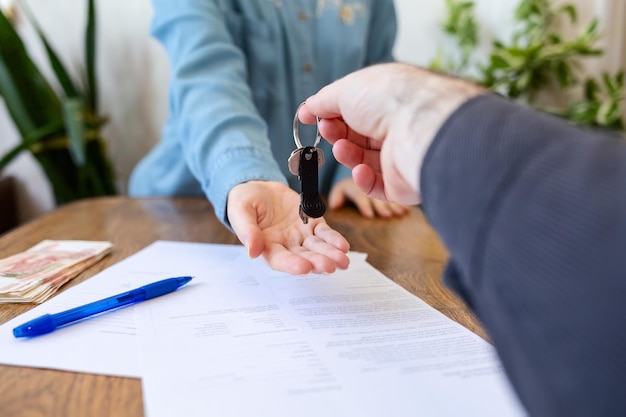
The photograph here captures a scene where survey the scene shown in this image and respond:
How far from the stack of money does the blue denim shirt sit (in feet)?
0.62

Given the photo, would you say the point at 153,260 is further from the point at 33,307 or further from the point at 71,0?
the point at 71,0

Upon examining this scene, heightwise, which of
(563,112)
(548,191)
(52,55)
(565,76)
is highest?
(548,191)

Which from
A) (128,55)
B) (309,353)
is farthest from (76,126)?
(309,353)

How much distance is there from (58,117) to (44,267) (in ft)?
3.82

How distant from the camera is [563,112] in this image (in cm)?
150

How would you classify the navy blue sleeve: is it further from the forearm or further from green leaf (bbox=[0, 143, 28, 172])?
green leaf (bbox=[0, 143, 28, 172])

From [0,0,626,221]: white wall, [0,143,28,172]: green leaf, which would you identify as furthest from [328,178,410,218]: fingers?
[0,143,28,172]: green leaf

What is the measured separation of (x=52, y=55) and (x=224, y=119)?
3.64 ft

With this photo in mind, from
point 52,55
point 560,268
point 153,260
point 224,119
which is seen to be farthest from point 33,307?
point 52,55

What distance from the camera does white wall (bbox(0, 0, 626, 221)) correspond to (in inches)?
65.5

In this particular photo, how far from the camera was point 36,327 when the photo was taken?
46 cm

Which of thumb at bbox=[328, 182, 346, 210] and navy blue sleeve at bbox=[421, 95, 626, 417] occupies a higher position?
navy blue sleeve at bbox=[421, 95, 626, 417]

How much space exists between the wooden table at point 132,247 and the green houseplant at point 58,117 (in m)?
0.65

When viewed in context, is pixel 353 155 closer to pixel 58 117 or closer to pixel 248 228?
pixel 248 228
